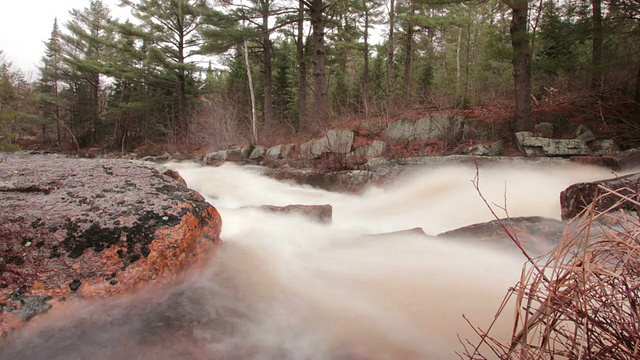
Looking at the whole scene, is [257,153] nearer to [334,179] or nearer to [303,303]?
[334,179]

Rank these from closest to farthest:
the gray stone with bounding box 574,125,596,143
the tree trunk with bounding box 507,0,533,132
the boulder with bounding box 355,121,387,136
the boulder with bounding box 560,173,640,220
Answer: the boulder with bounding box 560,173,640,220
the gray stone with bounding box 574,125,596,143
the tree trunk with bounding box 507,0,533,132
the boulder with bounding box 355,121,387,136

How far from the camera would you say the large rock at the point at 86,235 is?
7.34 feet

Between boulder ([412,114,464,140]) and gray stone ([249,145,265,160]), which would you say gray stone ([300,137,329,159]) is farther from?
boulder ([412,114,464,140])

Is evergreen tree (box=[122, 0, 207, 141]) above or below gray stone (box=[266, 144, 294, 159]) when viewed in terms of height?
above

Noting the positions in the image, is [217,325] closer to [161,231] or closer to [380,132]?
[161,231]

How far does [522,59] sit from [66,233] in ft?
32.3

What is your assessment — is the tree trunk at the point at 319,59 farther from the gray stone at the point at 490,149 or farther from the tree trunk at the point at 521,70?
the tree trunk at the point at 521,70

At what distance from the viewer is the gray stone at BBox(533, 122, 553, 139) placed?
831 cm

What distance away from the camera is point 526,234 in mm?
3506

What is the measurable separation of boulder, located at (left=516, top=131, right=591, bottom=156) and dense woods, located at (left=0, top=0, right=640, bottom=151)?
699 mm

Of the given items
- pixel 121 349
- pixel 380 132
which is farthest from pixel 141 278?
pixel 380 132

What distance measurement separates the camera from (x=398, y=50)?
25703mm

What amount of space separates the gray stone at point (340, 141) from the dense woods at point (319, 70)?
138cm

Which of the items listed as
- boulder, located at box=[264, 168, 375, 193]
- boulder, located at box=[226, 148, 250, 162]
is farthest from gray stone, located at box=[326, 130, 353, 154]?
boulder, located at box=[226, 148, 250, 162]
